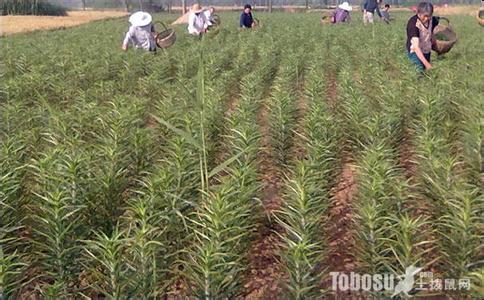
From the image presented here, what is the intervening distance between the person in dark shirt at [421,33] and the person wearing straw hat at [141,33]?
14.7ft

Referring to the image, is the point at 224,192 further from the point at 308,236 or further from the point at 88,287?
the point at 88,287

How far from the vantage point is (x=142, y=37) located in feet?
32.4

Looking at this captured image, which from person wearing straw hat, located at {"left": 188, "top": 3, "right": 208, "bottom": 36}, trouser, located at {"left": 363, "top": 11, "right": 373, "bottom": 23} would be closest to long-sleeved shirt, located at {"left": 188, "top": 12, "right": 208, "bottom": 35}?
person wearing straw hat, located at {"left": 188, "top": 3, "right": 208, "bottom": 36}

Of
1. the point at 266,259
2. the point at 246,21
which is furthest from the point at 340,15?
the point at 266,259

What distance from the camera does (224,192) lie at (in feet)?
9.75

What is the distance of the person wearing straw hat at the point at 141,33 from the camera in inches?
370

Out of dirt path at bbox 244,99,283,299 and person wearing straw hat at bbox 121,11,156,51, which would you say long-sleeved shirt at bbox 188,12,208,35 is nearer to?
person wearing straw hat at bbox 121,11,156,51

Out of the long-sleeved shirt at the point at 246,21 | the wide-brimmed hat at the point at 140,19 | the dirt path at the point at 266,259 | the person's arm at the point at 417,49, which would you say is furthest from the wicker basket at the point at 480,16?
the dirt path at the point at 266,259

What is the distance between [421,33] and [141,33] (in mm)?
4961

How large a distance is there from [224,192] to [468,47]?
8665mm

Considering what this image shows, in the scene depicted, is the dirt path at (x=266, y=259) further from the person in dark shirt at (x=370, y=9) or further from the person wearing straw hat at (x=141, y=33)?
the person in dark shirt at (x=370, y=9)

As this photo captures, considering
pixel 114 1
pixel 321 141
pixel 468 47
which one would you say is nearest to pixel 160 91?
pixel 321 141

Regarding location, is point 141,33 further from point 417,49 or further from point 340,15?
point 340,15

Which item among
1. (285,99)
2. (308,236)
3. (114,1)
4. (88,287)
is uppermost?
(114,1)
